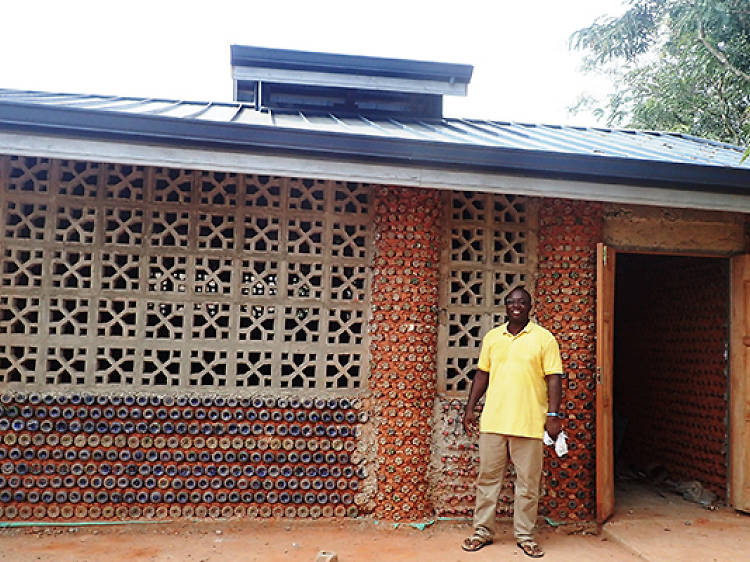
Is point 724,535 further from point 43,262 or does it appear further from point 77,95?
point 77,95

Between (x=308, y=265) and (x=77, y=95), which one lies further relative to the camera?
(x=77, y=95)

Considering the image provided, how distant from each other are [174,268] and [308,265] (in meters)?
1.04

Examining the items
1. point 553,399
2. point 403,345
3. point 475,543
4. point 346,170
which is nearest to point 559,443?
point 553,399

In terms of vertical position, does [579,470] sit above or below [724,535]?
above

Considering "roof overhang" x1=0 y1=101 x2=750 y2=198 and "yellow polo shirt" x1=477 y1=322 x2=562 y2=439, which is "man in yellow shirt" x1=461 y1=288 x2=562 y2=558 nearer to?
"yellow polo shirt" x1=477 y1=322 x2=562 y2=439

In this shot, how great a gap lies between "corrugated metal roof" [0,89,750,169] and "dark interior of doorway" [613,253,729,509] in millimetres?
1295

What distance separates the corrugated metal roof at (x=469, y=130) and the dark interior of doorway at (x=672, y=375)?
4.25ft

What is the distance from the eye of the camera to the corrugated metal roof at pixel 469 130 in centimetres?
532

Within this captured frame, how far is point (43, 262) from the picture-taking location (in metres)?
4.91

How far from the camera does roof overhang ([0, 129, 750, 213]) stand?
4.13 m

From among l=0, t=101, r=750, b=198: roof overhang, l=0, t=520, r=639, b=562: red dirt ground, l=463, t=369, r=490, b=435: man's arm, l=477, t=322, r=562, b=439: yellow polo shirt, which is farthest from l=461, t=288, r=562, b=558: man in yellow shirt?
l=0, t=101, r=750, b=198: roof overhang

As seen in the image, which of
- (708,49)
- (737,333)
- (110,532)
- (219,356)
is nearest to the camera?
(110,532)

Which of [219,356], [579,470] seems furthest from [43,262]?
[579,470]

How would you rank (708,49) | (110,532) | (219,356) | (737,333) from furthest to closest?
(708,49) → (737,333) → (219,356) → (110,532)
